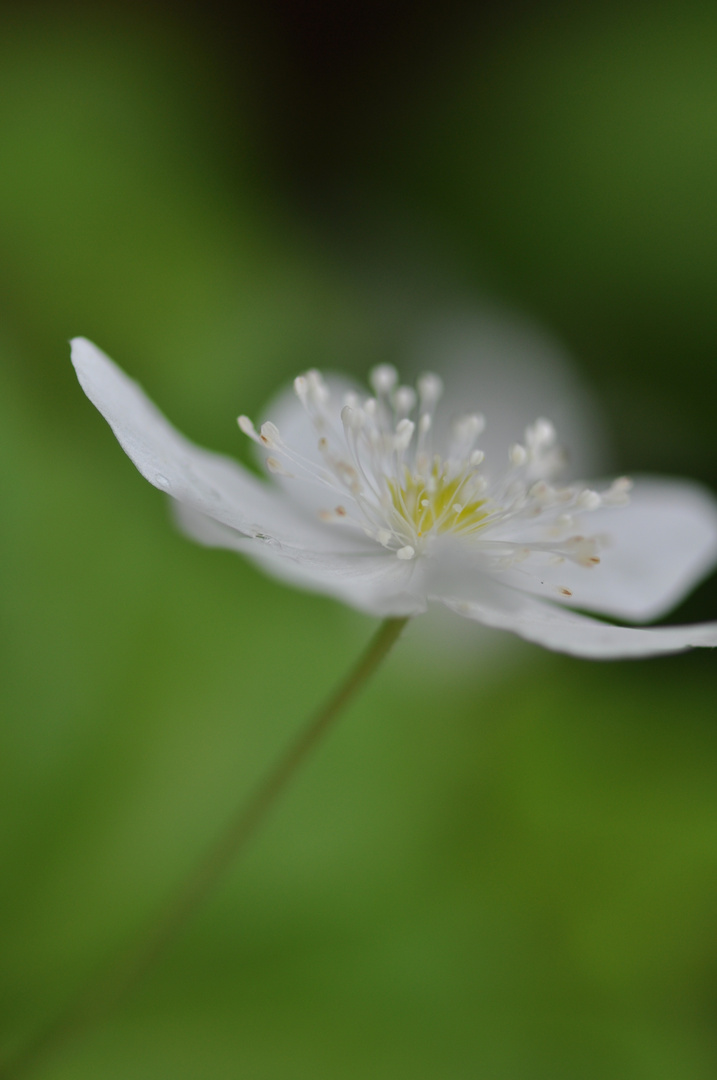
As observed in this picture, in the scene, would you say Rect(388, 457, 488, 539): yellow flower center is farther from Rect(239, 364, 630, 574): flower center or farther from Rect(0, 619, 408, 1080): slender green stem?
Rect(0, 619, 408, 1080): slender green stem

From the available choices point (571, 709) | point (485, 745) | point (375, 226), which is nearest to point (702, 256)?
point (375, 226)

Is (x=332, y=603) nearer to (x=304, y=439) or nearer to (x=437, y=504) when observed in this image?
(x=304, y=439)

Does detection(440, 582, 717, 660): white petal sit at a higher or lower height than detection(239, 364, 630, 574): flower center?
lower

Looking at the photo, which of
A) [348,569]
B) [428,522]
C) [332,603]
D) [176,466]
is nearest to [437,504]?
[428,522]

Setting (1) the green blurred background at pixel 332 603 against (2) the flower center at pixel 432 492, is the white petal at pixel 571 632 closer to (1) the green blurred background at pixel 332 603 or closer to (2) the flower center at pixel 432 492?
(2) the flower center at pixel 432 492

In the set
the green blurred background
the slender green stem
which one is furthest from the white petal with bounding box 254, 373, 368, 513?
the green blurred background

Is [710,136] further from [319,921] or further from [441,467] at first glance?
[319,921]

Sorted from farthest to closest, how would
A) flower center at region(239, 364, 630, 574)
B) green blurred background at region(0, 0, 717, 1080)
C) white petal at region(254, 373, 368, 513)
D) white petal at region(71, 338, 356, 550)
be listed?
green blurred background at region(0, 0, 717, 1080), white petal at region(254, 373, 368, 513), flower center at region(239, 364, 630, 574), white petal at region(71, 338, 356, 550)
